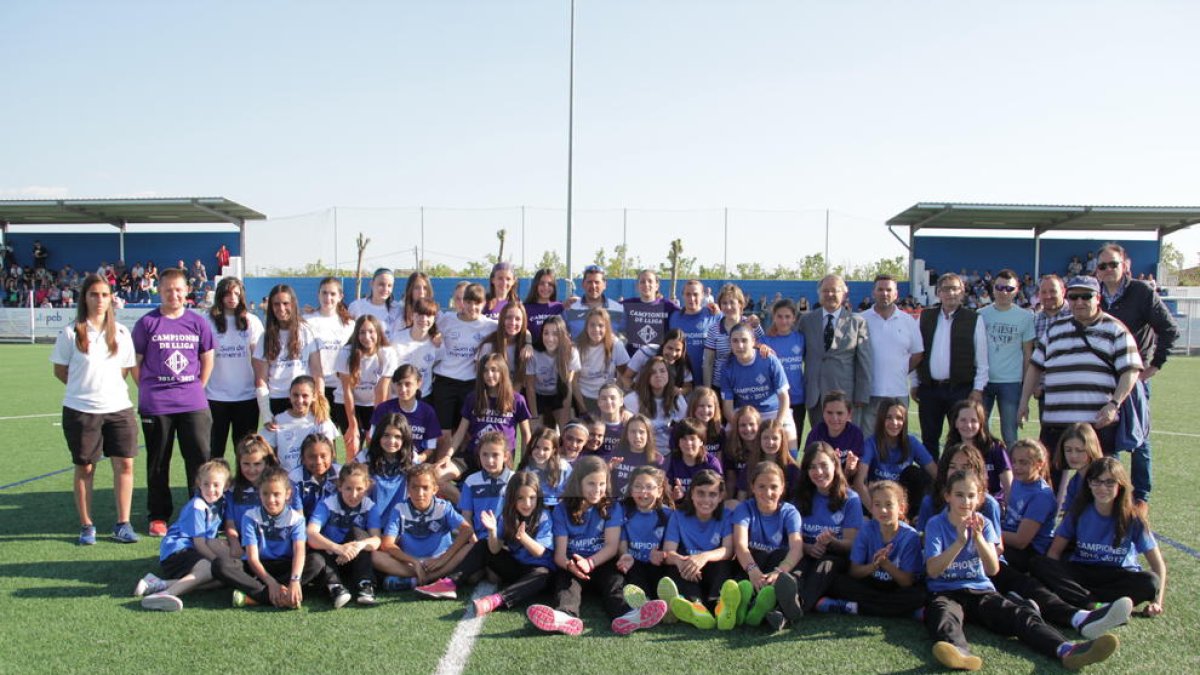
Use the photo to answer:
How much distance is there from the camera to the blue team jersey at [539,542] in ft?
14.4

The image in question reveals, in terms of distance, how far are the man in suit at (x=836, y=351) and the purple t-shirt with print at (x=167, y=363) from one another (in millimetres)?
4300

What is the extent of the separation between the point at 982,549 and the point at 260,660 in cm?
331

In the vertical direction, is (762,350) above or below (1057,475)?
above

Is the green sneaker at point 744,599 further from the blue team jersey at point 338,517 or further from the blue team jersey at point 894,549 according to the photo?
the blue team jersey at point 338,517

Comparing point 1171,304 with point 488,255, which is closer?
point 1171,304

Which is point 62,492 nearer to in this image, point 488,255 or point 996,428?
point 996,428

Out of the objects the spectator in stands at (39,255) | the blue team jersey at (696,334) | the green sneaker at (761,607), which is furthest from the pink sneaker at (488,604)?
the spectator in stands at (39,255)

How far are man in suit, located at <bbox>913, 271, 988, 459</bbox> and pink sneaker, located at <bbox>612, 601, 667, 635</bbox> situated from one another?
2.78m

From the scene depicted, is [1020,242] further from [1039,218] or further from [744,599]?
[744,599]

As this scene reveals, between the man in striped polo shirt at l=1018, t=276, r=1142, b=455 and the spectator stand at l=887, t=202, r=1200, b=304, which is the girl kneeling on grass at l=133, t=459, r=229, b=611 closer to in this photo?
the man in striped polo shirt at l=1018, t=276, r=1142, b=455

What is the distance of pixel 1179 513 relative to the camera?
5812mm

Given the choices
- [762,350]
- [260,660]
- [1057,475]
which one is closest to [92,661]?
[260,660]

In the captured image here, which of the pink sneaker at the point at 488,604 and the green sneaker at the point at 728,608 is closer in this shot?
the green sneaker at the point at 728,608

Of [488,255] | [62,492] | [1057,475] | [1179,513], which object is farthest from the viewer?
[488,255]
